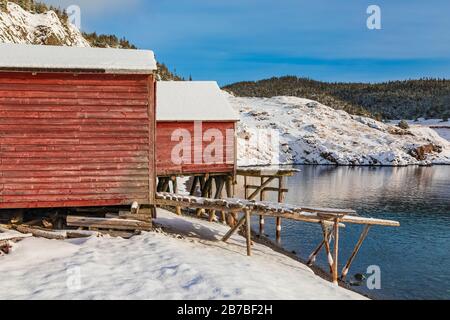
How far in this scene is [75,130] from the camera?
14234 millimetres

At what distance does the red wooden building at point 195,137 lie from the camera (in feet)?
72.0

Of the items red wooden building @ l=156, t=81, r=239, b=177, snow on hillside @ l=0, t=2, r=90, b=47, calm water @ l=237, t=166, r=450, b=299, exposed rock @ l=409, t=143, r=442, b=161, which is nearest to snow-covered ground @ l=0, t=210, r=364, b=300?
calm water @ l=237, t=166, r=450, b=299

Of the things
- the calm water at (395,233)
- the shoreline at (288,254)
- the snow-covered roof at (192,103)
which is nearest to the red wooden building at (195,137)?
the snow-covered roof at (192,103)

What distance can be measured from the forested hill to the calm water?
81.9 metres

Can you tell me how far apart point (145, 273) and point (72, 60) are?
7621mm

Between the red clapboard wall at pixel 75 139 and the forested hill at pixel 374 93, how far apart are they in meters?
112

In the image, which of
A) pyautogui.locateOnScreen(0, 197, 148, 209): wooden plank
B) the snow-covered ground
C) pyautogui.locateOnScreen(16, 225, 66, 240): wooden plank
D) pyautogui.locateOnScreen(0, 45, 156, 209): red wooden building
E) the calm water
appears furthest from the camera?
the calm water

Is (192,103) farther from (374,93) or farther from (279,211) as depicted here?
(374,93)

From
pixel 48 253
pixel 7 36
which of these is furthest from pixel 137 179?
pixel 7 36

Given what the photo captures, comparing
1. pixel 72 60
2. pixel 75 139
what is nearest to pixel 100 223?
pixel 75 139

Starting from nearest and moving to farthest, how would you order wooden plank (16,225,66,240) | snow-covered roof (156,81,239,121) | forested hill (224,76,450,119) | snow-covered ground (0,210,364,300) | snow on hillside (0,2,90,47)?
snow-covered ground (0,210,364,300) → wooden plank (16,225,66,240) → snow-covered roof (156,81,239,121) → snow on hillside (0,2,90,47) → forested hill (224,76,450,119)

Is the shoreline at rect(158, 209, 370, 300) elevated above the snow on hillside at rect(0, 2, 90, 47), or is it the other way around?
the snow on hillside at rect(0, 2, 90, 47)

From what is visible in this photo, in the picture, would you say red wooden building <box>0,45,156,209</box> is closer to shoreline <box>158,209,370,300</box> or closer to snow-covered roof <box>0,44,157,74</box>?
snow-covered roof <box>0,44,157,74</box>

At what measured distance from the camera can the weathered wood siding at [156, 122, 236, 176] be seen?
71.9ft
